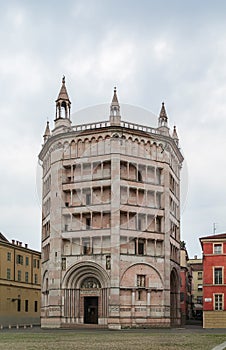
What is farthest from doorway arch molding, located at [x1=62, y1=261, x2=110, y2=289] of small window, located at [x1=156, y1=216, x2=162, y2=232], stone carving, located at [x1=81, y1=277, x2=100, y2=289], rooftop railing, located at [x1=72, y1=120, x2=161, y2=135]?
rooftop railing, located at [x1=72, y1=120, x2=161, y2=135]

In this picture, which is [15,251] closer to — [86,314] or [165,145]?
[86,314]

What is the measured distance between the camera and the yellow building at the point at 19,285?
103938 mm

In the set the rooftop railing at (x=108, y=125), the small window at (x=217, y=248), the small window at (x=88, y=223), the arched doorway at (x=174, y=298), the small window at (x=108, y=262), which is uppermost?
the rooftop railing at (x=108, y=125)

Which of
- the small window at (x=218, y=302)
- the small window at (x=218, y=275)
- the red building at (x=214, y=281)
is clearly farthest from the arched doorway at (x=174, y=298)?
the small window at (x=218, y=302)

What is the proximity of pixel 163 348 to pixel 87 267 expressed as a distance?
4728 cm

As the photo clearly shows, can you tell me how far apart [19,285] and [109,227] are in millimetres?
33392

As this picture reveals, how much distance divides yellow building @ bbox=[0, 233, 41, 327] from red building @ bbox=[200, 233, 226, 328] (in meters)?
36.3

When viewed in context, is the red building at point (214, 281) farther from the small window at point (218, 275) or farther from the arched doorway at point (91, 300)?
the arched doorway at point (91, 300)

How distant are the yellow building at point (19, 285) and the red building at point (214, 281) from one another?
119ft

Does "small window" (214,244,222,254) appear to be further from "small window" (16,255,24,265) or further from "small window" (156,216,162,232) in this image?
"small window" (16,255,24,265)

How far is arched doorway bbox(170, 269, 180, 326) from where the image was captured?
9194 cm

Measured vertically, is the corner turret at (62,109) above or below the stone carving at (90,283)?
above

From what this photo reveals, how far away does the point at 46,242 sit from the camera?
92.1m

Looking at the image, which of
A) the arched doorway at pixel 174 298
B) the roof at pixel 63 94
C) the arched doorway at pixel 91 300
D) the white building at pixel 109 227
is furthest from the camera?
the roof at pixel 63 94
